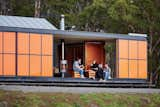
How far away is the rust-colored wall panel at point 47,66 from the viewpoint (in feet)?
87.8

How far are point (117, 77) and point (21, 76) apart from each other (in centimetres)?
618

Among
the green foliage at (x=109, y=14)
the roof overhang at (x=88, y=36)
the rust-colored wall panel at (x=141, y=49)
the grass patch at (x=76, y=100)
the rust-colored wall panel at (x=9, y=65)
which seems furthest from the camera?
the green foliage at (x=109, y=14)

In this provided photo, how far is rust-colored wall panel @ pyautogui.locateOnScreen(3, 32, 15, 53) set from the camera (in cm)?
2567

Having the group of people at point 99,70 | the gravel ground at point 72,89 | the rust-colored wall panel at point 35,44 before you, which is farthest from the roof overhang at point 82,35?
the gravel ground at point 72,89

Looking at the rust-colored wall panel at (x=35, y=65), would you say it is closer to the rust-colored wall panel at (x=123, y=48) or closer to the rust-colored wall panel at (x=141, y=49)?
the rust-colored wall panel at (x=123, y=48)

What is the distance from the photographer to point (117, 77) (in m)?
29.5

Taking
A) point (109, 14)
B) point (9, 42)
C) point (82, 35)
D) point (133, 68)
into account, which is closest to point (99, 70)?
point (82, 35)

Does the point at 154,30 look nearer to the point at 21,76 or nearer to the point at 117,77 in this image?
the point at 117,77

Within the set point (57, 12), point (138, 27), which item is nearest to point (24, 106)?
point (138, 27)

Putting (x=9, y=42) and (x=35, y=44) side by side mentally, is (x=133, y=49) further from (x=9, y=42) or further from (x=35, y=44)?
(x=9, y=42)

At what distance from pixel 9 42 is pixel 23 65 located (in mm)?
1352

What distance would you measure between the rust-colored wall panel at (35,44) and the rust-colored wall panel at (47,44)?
0.76 feet

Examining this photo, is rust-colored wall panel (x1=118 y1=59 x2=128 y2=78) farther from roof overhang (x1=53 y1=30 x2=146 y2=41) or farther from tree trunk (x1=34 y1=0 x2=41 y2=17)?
tree trunk (x1=34 y1=0 x2=41 y2=17)

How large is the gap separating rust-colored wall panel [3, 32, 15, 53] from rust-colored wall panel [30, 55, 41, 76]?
3.77ft
